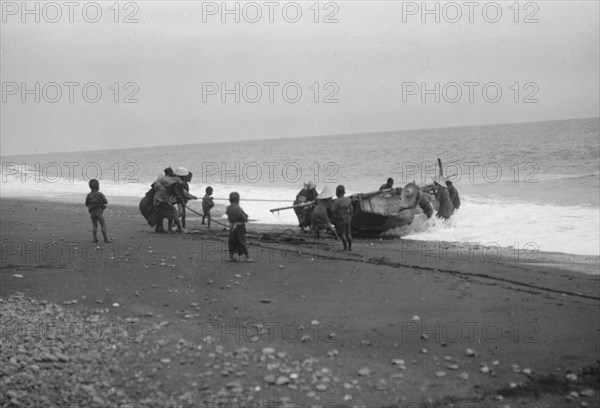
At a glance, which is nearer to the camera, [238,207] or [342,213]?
[238,207]

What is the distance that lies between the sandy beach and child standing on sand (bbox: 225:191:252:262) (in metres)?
0.36

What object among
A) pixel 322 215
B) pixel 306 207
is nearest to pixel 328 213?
pixel 322 215

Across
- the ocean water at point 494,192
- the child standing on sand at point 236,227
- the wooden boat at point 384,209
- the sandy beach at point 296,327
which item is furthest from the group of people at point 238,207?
the ocean water at point 494,192

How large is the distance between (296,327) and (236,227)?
360 cm

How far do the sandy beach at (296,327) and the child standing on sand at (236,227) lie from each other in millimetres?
355

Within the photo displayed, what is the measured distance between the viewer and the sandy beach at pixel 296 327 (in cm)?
613

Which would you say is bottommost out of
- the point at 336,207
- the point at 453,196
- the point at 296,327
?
the point at 296,327

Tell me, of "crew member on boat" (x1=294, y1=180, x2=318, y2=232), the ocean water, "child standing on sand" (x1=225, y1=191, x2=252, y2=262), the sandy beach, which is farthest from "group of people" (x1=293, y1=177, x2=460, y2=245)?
"child standing on sand" (x1=225, y1=191, x2=252, y2=262)

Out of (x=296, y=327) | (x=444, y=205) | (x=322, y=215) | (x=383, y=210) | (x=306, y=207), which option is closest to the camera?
(x=296, y=327)

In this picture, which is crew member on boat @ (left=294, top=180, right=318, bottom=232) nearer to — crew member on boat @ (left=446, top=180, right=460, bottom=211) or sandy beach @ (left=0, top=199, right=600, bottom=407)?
sandy beach @ (left=0, top=199, right=600, bottom=407)

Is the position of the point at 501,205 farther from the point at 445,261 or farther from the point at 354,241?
the point at 445,261

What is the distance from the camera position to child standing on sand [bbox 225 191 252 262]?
36.4 ft

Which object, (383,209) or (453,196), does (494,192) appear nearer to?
(453,196)

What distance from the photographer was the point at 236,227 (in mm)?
11070
